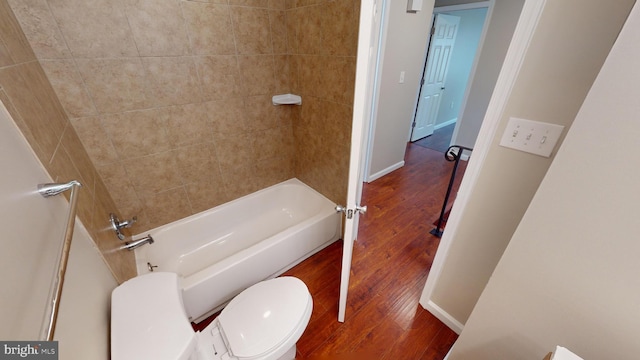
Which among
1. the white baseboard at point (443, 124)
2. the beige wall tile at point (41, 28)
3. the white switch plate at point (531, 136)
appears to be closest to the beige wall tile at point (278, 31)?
the beige wall tile at point (41, 28)

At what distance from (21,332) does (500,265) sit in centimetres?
121

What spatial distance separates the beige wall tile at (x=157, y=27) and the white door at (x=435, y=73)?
3356 mm

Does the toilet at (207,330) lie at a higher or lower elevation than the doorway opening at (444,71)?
lower

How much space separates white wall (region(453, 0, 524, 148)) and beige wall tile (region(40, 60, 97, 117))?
3.65 m

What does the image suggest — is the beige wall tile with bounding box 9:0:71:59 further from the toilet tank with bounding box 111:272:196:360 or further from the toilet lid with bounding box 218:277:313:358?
the toilet lid with bounding box 218:277:313:358

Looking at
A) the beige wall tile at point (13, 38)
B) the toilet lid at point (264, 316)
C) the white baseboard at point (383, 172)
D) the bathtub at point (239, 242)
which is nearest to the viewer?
the beige wall tile at point (13, 38)

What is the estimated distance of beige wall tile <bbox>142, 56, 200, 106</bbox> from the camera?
1.34 m

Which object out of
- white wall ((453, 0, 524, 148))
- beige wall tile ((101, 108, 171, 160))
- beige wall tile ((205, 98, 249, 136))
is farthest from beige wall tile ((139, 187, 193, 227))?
white wall ((453, 0, 524, 148))

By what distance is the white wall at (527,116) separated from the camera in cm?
64

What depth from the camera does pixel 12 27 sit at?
0.84m

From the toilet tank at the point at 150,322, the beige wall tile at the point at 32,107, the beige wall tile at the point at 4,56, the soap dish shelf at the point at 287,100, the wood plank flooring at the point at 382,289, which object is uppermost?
the beige wall tile at the point at 4,56

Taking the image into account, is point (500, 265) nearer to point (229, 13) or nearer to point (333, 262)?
point (333, 262)

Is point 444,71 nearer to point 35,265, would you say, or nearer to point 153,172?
point 153,172

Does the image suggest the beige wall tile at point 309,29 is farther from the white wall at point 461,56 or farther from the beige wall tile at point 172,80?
the white wall at point 461,56
